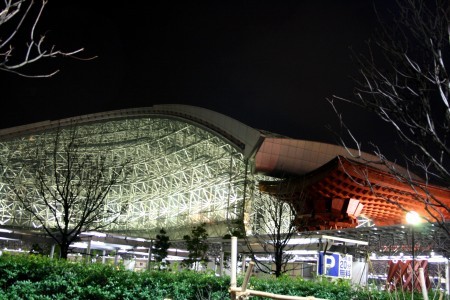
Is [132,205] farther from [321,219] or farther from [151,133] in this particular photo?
[321,219]

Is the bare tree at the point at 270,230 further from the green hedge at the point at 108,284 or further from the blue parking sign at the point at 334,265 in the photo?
the green hedge at the point at 108,284

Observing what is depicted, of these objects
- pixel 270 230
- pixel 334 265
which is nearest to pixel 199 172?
pixel 270 230

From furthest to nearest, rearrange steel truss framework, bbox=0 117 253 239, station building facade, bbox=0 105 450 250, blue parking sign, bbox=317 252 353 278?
steel truss framework, bbox=0 117 253 239 → station building facade, bbox=0 105 450 250 → blue parking sign, bbox=317 252 353 278

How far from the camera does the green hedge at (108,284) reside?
9.70 metres

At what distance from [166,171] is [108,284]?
5667 cm

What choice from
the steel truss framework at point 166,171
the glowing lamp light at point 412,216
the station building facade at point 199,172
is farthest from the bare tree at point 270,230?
the steel truss framework at point 166,171

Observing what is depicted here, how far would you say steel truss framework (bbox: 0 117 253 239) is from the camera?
5662cm

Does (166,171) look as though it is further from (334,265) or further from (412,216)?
(412,216)

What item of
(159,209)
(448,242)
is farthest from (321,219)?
(159,209)

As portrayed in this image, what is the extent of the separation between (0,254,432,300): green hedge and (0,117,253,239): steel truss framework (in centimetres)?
3773

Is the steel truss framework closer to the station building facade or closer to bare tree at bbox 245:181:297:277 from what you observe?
the station building facade

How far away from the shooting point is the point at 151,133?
2498 inches

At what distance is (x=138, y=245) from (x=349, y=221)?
22.8 meters

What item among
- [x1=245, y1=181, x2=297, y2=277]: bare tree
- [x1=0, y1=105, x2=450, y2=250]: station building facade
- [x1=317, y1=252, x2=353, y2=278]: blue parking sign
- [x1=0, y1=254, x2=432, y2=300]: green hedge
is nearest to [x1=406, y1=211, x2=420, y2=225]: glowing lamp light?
[x1=0, y1=254, x2=432, y2=300]: green hedge
